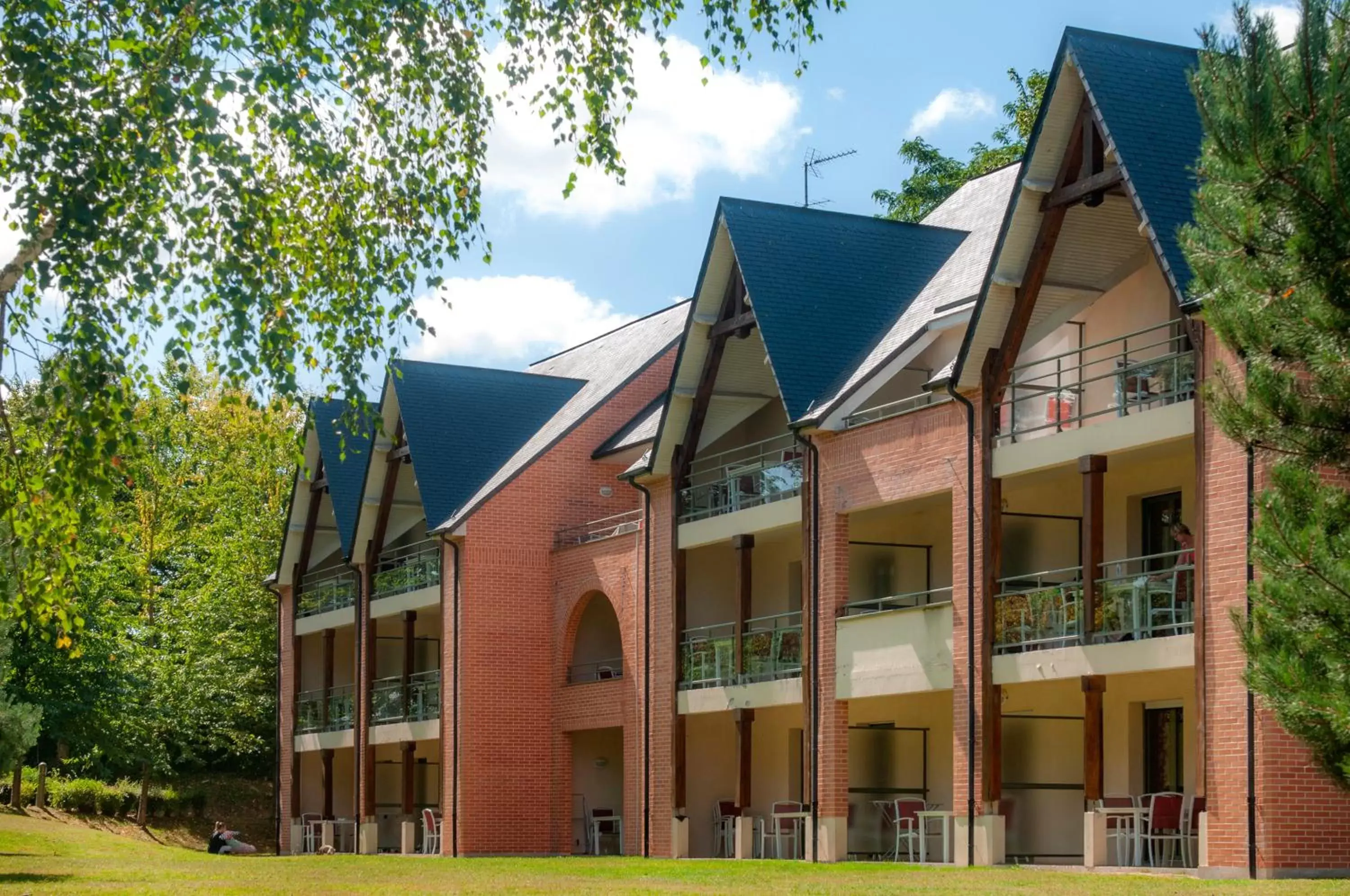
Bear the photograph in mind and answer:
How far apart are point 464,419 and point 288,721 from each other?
10177 mm

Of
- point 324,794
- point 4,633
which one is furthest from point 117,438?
point 324,794

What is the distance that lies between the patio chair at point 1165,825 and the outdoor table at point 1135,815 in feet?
0.30

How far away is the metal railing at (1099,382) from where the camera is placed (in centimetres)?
2133

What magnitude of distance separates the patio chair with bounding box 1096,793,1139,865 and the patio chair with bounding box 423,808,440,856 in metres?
15.8

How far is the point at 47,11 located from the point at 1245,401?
8620mm

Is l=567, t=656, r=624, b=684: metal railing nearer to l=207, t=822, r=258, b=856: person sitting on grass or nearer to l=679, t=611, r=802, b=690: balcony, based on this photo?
l=679, t=611, r=802, b=690: balcony

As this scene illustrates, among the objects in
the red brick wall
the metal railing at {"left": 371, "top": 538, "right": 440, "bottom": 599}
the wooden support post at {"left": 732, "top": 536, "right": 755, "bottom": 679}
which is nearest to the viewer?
the red brick wall

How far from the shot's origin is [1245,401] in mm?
13430

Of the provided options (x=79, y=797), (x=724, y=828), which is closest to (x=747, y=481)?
(x=724, y=828)

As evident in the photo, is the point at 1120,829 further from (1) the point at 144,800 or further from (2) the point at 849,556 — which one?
(1) the point at 144,800

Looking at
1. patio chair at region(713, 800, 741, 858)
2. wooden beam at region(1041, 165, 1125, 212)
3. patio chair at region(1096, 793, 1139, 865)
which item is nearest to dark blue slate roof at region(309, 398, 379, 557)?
Result: patio chair at region(713, 800, 741, 858)

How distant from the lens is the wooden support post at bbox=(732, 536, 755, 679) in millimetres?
28688

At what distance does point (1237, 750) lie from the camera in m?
19.5

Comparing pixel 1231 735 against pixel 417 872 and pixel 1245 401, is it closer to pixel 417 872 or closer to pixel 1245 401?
pixel 1245 401
